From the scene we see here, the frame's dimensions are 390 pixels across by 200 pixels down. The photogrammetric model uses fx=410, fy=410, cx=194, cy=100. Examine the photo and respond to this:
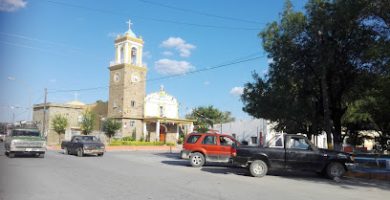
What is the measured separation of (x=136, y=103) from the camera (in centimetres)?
5709

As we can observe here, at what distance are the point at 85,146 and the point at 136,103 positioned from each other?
29.0 meters

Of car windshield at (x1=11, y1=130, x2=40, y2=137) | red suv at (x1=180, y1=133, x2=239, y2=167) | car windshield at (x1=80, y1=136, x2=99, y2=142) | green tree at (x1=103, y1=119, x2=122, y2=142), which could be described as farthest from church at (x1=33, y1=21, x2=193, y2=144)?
red suv at (x1=180, y1=133, x2=239, y2=167)

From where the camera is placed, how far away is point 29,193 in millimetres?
10578

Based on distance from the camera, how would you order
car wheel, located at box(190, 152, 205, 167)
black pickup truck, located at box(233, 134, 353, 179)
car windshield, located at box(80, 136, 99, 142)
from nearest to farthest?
1. black pickup truck, located at box(233, 134, 353, 179)
2. car wheel, located at box(190, 152, 205, 167)
3. car windshield, located at box(80, 136, 99, 142)

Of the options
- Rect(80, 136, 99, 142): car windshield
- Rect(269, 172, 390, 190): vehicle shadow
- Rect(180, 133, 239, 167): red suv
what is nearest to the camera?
Rect(269, 172, 390, 190): vehicle shadow

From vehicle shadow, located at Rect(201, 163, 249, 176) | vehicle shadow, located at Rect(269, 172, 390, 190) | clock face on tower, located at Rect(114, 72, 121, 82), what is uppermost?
clock face on tower, located at Rect(114, 72, 121, 82)

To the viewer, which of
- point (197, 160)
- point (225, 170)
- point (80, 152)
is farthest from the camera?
point (80, 152)

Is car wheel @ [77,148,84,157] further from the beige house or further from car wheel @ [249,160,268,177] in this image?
the beige house

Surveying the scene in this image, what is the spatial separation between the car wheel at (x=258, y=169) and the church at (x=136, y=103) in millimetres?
38998

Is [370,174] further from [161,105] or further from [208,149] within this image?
[161,105]

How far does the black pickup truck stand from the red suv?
12.1 feet

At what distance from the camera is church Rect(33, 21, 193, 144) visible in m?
55.9

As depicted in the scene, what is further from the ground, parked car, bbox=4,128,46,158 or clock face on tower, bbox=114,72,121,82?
clock face on tower, bbox=114,72,121,82

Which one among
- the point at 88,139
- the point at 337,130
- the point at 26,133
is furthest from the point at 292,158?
the point at 88,139
